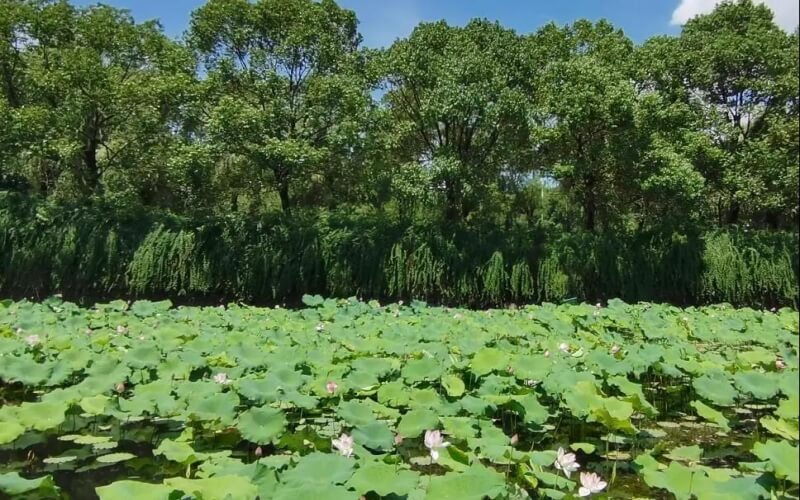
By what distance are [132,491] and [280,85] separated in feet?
37.0

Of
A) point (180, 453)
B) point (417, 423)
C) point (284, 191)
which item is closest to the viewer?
point (180, 453)

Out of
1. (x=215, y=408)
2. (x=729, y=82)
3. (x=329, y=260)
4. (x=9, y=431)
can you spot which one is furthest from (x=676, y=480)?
(x=729, y=82)

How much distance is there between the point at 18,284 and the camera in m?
11.9

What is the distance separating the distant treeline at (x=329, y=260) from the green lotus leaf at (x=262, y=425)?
9.44 meters

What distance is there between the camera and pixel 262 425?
252 cm

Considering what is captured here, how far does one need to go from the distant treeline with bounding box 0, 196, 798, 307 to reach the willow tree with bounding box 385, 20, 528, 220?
1.26 m

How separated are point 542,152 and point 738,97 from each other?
12.7 feet

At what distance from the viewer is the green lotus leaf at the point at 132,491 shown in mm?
1798

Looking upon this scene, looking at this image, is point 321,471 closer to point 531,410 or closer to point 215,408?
point 215,408

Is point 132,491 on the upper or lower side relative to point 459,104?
lower

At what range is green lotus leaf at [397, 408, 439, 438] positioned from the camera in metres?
2.61

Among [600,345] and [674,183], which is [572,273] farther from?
[600,345]

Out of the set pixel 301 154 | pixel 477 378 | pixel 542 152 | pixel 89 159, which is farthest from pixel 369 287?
pixel 477 378

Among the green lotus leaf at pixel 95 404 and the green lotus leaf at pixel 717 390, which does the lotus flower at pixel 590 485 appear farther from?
the green lotus leaf at pixel 95 404
